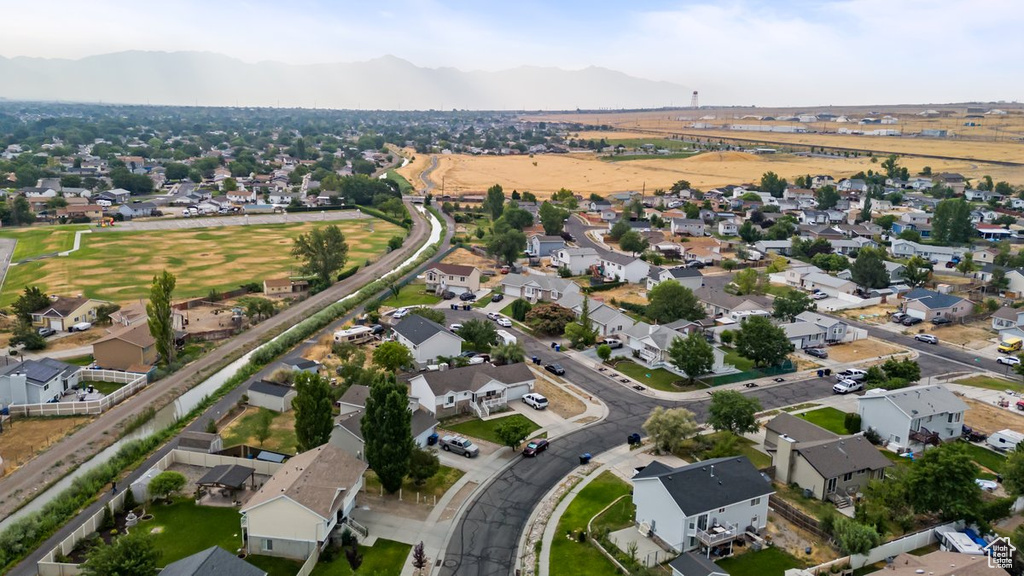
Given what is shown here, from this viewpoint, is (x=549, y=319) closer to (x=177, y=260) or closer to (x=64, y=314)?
(x=64, y=314)

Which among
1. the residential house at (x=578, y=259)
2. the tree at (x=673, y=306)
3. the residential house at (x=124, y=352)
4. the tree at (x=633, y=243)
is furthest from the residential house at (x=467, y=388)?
the tree at (x=633, y=243)

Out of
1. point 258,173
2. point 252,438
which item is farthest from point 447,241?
point 258,173

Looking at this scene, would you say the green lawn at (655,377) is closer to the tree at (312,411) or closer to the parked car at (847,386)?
the parked car at (847,386)

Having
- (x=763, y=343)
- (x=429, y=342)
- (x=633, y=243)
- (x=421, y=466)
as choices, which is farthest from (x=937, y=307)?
(x=421, y=466)

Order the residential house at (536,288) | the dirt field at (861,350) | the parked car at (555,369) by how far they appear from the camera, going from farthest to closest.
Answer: the residential house at (536,288) < the dirt field at (861,350) < the parked car at (555,369)

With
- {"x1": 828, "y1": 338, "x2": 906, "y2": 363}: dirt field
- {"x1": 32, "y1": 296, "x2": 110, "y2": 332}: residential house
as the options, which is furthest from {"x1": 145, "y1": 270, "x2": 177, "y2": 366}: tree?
{"x1": 828, "y1": 338, "x2": 906, "y2": 363}: dirt field

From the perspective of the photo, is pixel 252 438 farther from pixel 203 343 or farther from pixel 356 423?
pixel 203 343

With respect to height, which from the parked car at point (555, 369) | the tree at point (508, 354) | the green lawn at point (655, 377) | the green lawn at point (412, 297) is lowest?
the green lawn at point (655, 377)

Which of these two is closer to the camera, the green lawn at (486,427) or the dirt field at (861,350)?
the green lawn at (486,427)
